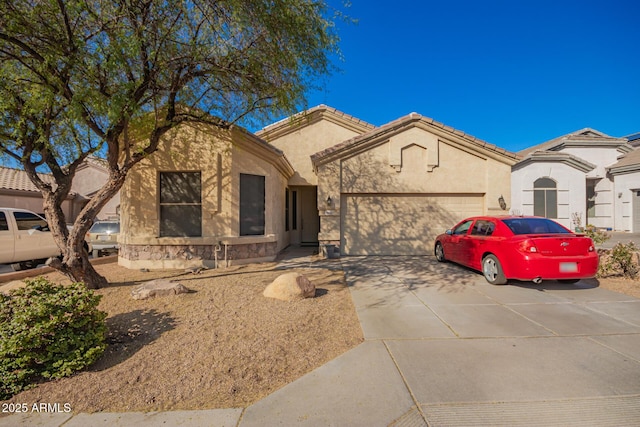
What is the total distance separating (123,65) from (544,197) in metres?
17.3

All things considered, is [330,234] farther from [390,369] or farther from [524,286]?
[390,369]

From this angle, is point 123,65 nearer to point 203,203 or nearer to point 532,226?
point 203,203

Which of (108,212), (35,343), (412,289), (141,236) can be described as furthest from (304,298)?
(108,212)

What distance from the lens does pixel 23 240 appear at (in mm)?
8055

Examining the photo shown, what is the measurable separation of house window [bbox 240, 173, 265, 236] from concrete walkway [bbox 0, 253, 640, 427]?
4.65 metres

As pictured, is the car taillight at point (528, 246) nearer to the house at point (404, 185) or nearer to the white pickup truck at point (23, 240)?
Result: the house at point (404, 185)

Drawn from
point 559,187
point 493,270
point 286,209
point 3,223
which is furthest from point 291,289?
point 559,187

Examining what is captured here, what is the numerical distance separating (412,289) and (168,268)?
6.57 metres

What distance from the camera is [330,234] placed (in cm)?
Result: 1007

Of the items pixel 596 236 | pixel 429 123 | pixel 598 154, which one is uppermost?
pixel 598 154

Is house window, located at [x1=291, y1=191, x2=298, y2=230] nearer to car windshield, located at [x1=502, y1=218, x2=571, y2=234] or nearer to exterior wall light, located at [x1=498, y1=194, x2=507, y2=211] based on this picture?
Answer: exterior wall light, located at [x1=498, y1=194, x2=507, y2=211]

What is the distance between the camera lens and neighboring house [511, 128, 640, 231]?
13.8 m

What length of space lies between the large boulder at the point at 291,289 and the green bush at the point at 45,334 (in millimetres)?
2513

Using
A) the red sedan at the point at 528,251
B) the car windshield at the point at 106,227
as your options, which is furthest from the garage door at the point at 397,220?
the car windshield at the point at 106,227
